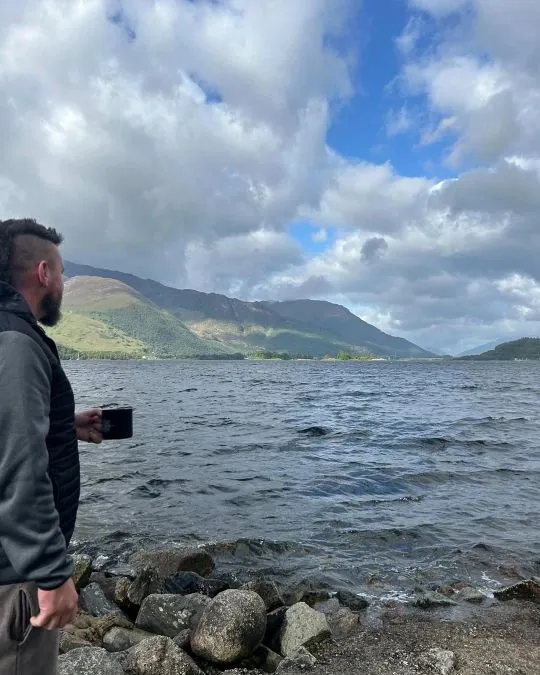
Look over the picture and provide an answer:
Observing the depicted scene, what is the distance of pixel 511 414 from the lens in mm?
38469

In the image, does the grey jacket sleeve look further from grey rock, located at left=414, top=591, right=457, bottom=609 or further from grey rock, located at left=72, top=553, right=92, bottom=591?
grey rock, located at left=414, top=591, right=457, bottom=609

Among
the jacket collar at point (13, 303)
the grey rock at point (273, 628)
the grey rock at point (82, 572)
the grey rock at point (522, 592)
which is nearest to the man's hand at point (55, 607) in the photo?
the jacket collar at point (13, 303)

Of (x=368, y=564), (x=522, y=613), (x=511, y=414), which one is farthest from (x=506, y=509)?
(x=511, y=414)

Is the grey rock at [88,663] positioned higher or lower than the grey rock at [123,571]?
higher

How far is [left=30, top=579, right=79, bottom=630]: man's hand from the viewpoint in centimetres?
290

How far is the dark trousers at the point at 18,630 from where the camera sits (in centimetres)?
309

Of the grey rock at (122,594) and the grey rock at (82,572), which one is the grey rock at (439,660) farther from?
the grey rock at (82,572)

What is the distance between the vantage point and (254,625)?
7035mm

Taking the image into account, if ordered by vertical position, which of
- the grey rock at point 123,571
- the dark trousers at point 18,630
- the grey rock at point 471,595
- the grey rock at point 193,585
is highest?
the dark trousers at point 18,630

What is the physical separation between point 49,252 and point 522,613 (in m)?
9.46

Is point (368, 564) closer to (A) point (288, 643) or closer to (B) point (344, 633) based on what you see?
(B) point (344, 633)

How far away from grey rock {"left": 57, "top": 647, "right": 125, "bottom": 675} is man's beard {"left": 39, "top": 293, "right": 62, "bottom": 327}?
→ 13.9 feet

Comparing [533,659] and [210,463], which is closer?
[533,659]

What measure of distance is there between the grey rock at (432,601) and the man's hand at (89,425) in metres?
7.41
